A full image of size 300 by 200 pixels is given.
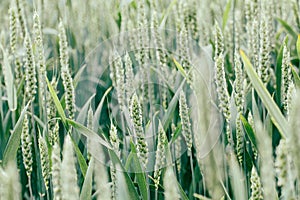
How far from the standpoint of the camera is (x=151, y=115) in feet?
4.01

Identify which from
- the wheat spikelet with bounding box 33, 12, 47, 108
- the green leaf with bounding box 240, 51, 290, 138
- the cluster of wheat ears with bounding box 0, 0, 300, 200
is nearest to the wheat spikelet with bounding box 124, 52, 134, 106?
the cluster of wheat ears with bounding box 0, 0, 300, 200

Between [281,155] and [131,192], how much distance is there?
47 cm

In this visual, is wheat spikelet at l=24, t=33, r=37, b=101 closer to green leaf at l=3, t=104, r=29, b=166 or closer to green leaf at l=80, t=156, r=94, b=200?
green leaf at l=3, t=104, r=29, b=166

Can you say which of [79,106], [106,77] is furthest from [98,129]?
[106,77]

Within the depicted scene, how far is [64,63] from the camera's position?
4.06 ft

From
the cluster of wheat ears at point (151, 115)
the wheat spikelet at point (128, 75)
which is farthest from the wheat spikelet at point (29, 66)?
→ the wheat spikelet at point (128, 75)

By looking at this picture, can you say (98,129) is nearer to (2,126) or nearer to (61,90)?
(2,126)

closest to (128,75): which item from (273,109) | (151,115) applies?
(151,115)

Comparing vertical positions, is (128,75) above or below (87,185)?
above

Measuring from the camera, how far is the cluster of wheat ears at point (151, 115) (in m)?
0.76

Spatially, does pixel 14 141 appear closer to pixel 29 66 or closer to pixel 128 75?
pixel 29 66

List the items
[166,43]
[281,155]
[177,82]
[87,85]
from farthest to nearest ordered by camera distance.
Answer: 1. [166,43]
2. [87,85]
3. [177,82]
4. [281,155]

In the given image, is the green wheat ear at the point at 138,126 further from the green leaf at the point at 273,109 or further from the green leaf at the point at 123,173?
the green leaf at the point at 273,109

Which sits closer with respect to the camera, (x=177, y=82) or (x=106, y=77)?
(x=177, y=82)
